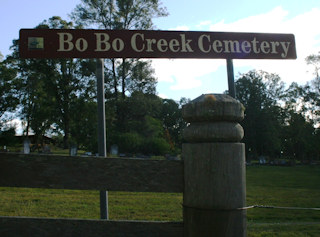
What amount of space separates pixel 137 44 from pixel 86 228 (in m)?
1.57

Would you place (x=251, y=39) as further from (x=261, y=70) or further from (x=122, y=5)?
(x=261, y=70)

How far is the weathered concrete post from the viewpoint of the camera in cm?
171

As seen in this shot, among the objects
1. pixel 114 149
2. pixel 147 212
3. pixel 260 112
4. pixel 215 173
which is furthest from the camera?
pixel 260 112

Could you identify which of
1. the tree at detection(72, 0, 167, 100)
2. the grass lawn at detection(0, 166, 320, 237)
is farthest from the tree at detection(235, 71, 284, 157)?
the grass lawn at detection(0, 166, 320, 237)

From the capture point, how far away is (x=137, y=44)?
271cm

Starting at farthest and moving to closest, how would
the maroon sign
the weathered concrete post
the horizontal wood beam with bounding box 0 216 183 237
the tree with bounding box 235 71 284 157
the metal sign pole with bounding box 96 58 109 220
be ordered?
the tree with bounding box 235 71 284 157, the maroon sign, the metal sign pole with bounding box 96 58 109 220, the horizontal wood beam with bounding box 0 216 183 237, the weathered concrete post

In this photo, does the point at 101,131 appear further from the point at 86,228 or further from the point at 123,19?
the point at 123,19

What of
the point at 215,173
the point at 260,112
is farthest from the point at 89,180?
the point at 260,112

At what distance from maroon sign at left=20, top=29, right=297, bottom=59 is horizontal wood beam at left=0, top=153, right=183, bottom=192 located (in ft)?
3.69

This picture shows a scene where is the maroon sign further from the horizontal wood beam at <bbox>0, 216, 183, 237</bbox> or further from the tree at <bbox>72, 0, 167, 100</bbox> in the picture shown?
the tree at <bbox>72, 0, 167, 100</bbox>

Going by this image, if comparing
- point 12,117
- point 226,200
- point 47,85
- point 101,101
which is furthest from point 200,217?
point 12,117

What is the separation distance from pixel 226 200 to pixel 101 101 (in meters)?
1.44

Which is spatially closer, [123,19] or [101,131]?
[101,131]

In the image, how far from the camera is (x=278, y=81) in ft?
175
